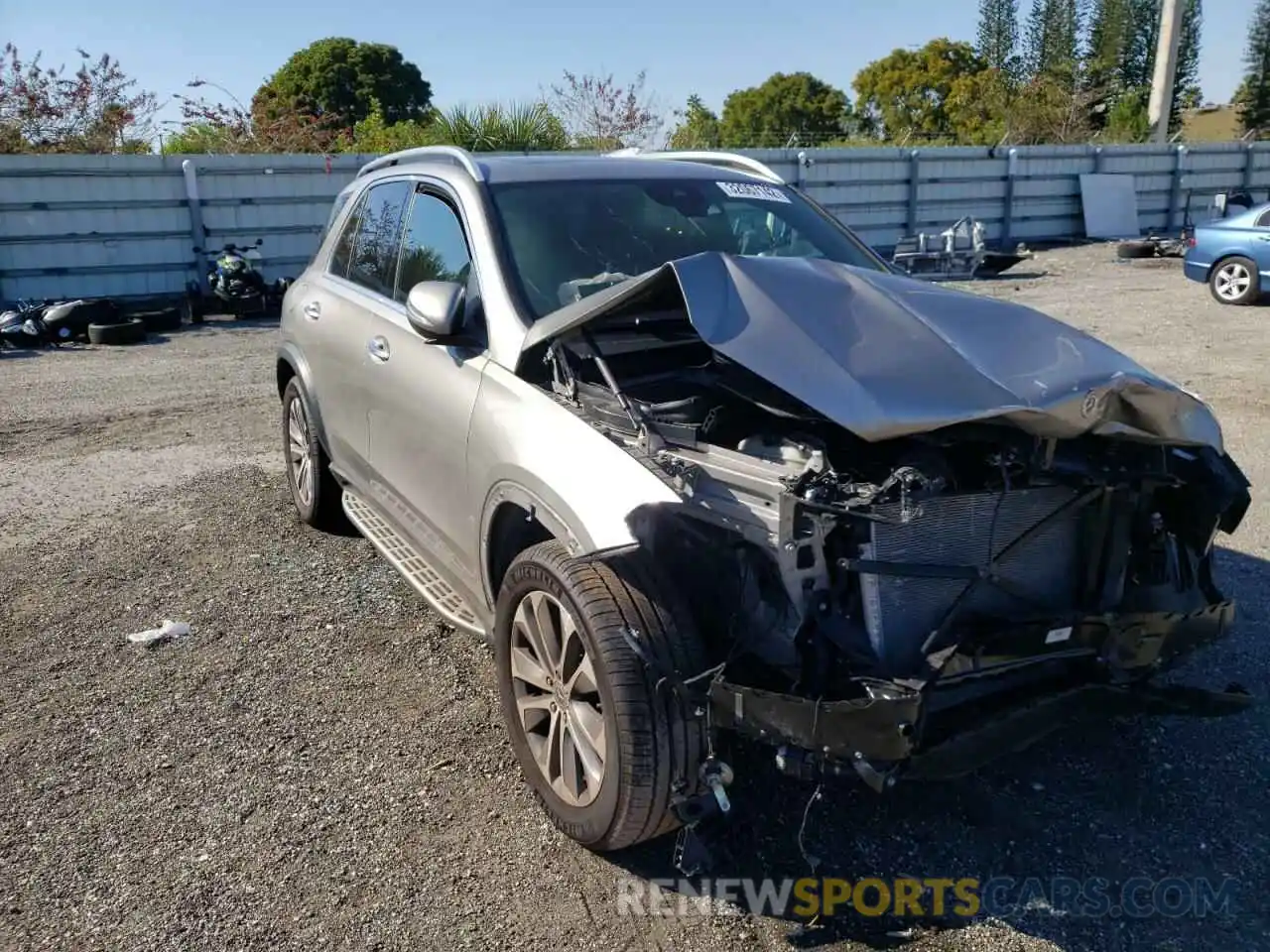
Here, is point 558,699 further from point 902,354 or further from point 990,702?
point 902,354

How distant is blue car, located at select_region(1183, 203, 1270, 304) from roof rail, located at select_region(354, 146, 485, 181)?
500 inches

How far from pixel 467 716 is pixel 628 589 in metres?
1.33

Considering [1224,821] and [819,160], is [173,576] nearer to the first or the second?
[1224,821]

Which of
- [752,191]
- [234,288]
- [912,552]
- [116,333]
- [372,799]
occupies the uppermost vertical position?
[752,191]

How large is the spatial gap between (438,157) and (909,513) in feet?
9.38

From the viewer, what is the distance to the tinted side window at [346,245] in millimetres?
5105

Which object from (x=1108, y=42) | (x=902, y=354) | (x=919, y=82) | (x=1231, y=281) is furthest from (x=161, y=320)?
(x=919, y=82)

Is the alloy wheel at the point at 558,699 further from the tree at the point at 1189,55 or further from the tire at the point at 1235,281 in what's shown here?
the tree at the point at 1189,55

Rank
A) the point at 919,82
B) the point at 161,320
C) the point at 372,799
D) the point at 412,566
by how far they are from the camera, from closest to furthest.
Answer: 1. the point at 372,799
2. the point at 412,566
3. the point at 161,320
4. the point at 919,82

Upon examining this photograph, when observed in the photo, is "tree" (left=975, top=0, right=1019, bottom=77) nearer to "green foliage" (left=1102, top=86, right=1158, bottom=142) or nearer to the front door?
"green foliage" (left=1102, top=86, right=1158, bottom=142)

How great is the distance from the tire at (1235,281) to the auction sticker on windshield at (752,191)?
1173cm

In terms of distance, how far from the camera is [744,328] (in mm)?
2826

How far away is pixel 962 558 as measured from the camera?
2.82m

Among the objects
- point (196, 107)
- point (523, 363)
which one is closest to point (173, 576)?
point (523, 363)
